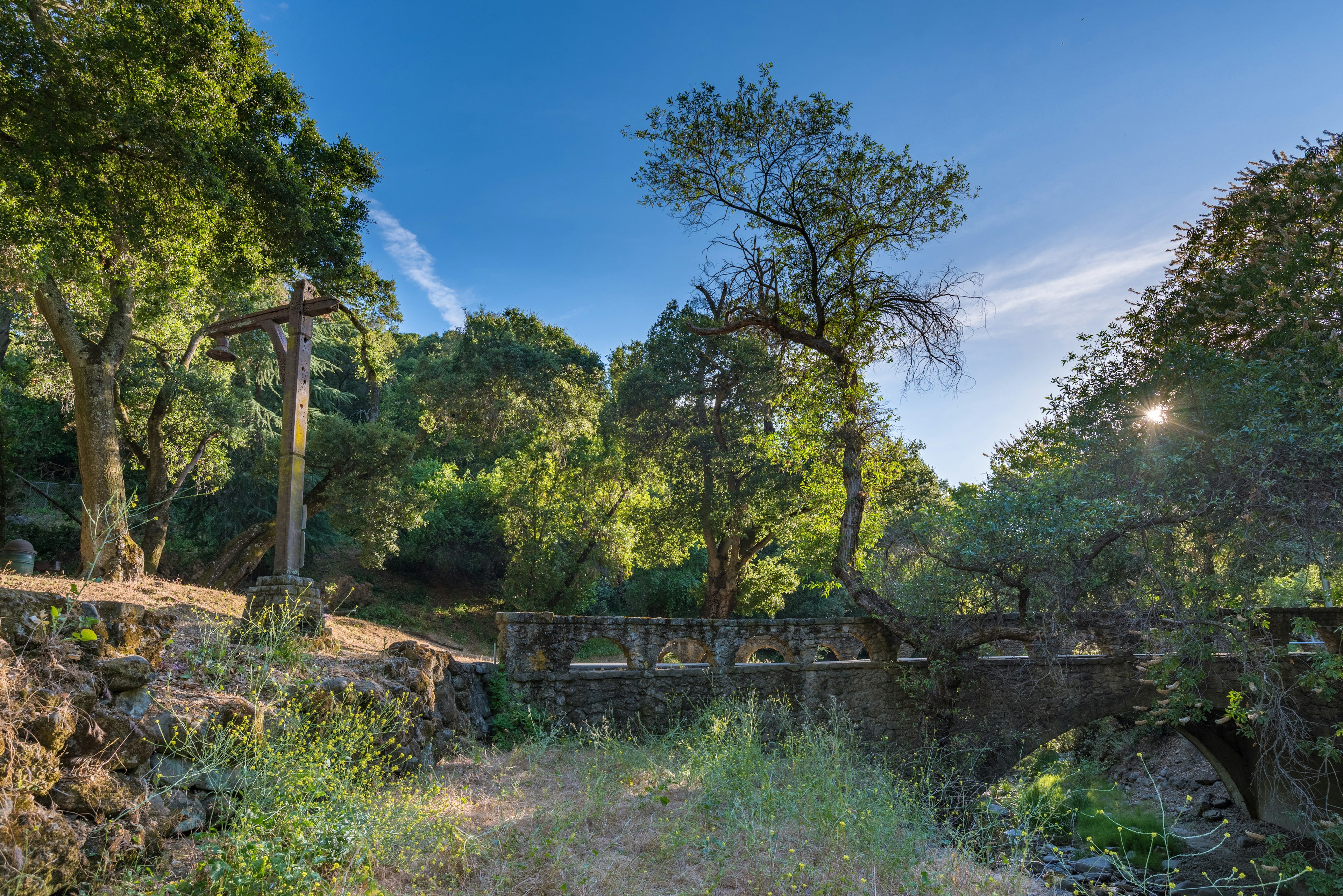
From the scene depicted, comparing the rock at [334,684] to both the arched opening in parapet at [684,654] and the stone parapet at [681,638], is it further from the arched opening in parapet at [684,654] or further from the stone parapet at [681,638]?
the arched opening in parapet at [684,654]

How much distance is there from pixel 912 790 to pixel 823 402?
20.8ft

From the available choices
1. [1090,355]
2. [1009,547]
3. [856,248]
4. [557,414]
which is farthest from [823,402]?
[557,414]

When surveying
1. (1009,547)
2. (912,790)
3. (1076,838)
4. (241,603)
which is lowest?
(1076,838)

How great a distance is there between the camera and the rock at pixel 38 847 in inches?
101

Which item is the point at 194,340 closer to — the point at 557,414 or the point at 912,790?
the point at 557,414

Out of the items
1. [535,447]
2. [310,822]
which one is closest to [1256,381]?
[310,822]

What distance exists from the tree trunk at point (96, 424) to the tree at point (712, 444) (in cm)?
1110

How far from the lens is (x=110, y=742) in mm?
3285

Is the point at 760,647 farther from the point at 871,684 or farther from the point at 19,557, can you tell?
the point at 19,557

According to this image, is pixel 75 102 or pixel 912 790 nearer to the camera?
pixel 75 102

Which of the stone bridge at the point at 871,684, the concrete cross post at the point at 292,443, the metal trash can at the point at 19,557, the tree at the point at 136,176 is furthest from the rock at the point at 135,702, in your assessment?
the metal trash can at the point at 19,557

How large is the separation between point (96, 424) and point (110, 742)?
735 centimetres

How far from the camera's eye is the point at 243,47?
839 centimetres

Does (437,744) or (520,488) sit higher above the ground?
(520,488)
